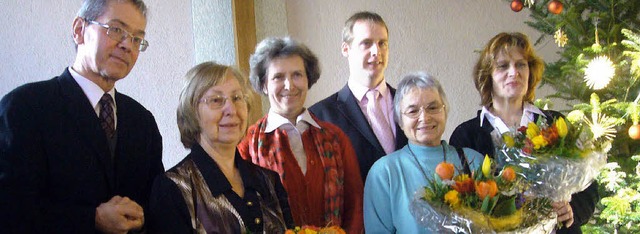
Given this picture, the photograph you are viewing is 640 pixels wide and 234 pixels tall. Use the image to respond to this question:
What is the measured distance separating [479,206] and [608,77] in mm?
1835

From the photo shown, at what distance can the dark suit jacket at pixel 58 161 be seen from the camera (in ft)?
6.17

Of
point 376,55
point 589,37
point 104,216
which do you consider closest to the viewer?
point 104,216

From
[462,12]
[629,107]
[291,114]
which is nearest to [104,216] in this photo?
[291,114]

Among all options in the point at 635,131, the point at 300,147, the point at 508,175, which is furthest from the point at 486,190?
the point at 635,131

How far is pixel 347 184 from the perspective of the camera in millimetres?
2643

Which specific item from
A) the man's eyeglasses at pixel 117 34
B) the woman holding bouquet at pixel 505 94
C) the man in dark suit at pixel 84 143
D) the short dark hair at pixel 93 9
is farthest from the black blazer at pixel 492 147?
the short dark hair at pixel 93 9

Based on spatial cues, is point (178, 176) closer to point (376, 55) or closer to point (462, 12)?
point (376, 55)

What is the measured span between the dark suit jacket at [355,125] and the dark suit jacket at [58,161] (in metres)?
1.00

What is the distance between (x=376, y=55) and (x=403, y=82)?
481 millimetres

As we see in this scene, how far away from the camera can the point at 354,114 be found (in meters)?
2.96

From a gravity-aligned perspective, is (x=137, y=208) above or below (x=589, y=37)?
below

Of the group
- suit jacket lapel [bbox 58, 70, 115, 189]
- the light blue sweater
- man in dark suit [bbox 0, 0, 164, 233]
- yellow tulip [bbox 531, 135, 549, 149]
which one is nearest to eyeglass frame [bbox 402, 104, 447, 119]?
the light blue sweater

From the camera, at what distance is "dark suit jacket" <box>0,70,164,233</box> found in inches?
74.1

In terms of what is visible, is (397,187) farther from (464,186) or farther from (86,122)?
(86,122)
